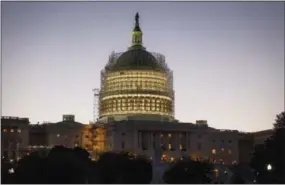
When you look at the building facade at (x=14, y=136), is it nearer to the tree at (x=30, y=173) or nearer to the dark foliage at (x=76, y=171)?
the dark foliage at (x=76, y=171)

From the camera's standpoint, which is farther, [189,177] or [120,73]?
[120,73]

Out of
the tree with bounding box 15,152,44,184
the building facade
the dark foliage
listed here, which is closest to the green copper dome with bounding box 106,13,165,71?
the building facade

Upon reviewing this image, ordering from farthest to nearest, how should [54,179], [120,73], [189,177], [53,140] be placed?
[120,73] → [53,140] → [189,177] → [54,179]

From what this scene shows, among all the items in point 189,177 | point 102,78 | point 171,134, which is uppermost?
point 102,78

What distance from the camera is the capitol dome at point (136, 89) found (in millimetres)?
111062

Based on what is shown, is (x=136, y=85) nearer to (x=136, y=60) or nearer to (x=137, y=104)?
(x=137, y=104)

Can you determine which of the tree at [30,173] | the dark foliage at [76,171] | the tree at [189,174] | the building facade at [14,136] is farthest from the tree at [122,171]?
the building facade at [14,136]

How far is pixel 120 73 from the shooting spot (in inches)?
4400

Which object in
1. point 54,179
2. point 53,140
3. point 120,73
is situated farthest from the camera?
point 120,73

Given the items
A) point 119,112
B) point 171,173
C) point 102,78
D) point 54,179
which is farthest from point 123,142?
point 54,179

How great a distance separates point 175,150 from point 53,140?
19218 millimetres

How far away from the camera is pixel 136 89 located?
112m

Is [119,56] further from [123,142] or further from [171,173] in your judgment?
[171,173]

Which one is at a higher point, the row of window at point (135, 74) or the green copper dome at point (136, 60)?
the green copper dome at point (136, 60)
